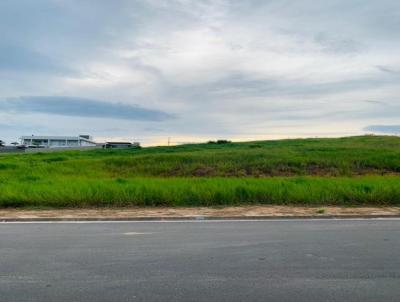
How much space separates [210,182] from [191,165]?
40.1ft

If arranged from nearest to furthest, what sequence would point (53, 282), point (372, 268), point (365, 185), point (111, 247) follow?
point (53, 282) → point (372, 268) → point (111, 247) → point (365, 185)

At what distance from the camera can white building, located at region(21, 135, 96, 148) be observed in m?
94.4

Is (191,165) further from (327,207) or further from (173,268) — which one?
(173,268)

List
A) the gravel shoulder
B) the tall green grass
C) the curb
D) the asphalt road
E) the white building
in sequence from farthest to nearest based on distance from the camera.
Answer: the white building < the tall green grass < the gravel shoulder < the curb < the asphalt road

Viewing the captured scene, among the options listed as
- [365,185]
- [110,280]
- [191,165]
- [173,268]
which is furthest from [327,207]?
[191,165]

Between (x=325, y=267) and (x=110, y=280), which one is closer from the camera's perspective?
(x=110, y=280)

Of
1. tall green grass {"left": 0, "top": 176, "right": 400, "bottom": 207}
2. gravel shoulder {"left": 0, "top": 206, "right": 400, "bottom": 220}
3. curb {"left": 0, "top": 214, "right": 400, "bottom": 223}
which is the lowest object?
curb {"left": 0, "top": 214, "right": 400, "bottom": 223}

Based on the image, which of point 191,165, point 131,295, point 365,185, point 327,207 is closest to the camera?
point 131,295

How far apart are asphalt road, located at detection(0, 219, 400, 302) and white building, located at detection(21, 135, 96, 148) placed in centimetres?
8592

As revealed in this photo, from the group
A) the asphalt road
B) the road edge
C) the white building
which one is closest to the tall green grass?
the road edge

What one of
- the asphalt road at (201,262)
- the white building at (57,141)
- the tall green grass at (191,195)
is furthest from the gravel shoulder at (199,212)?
the white building at (57,141)

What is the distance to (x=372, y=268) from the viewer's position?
6867mm

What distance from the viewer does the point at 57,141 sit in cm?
9638

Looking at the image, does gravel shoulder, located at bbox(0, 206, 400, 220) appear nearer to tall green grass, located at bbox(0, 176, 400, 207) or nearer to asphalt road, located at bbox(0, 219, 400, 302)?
tall green grass, located at bbox(0, 176, 400, 207)
